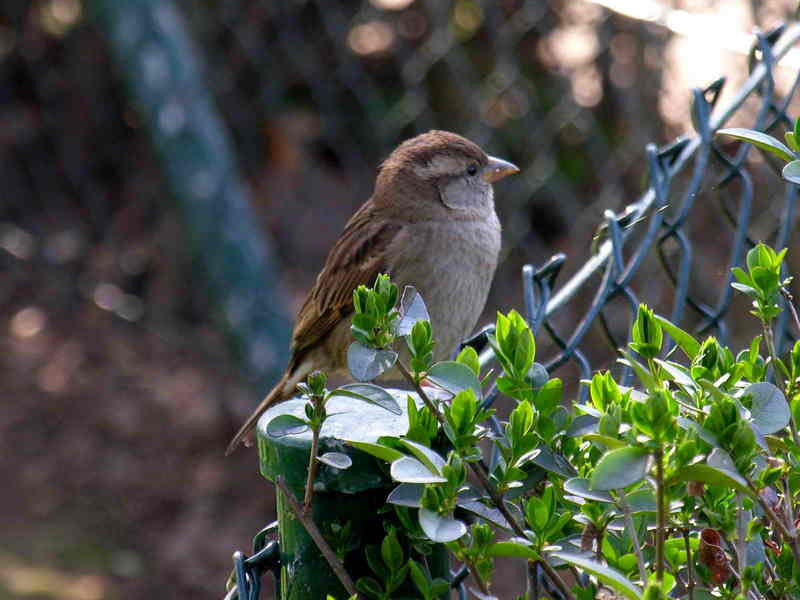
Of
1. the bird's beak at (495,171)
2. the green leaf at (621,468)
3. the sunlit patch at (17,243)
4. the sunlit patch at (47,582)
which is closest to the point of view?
the green leaf at (621,468)

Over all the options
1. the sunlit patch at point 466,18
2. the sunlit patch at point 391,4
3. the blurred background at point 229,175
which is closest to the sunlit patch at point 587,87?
the blurred background at point 229,175

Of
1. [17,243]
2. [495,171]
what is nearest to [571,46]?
[495,171]

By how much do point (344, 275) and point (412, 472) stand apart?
1670 mm

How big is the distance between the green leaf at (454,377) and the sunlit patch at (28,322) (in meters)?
3.45

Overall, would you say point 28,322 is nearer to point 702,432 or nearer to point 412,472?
point 412,472

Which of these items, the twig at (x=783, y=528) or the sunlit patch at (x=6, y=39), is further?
the sunlit patch at (x=6, y=39)

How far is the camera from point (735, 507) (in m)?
0.81

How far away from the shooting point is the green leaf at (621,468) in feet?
2.16

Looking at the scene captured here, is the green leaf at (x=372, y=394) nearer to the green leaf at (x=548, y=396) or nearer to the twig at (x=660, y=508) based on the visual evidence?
the green leaf at (x=548, y=396)

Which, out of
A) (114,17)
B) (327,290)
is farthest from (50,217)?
(327,290)

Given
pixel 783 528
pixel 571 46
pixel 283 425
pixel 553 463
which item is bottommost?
pixel 783 528

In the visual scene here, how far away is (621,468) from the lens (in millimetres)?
664

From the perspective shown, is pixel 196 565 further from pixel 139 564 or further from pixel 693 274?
pixel 693 274

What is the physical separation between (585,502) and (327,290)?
166 cm
